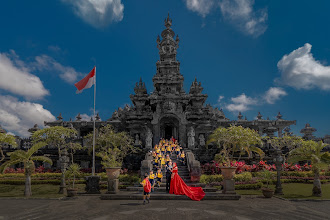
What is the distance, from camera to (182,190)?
12.9 m

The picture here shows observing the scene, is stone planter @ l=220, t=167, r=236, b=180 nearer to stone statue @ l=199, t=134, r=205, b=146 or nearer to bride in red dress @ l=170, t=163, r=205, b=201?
bride in red dress @ l=170, t=163, r=205, b=201

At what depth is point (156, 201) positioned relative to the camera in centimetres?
1232

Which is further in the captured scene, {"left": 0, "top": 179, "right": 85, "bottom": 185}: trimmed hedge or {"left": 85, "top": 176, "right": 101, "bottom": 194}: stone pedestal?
{"left": 0, "top": 179, "right": 85, "bottom": 185}: trimmed hedge

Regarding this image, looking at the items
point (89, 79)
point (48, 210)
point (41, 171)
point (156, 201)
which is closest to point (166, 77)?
point (89, 79)

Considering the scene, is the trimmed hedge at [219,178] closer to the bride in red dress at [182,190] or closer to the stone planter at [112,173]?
the bride in red dress at [182,190]

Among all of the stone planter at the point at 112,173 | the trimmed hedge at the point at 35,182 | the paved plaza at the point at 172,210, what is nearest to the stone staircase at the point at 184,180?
the stone planter at the point at 112,173

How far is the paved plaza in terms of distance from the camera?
29.6ft

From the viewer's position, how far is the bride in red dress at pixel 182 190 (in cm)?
1266

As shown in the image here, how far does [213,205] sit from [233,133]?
28.3 feet

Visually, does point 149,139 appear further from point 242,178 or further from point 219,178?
point 242,178

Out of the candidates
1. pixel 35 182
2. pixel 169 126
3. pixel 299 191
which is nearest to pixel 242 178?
pixel 299 191

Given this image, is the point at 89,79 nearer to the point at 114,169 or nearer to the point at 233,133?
the point at 114,169

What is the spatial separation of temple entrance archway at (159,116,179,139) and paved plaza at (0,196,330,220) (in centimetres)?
1773

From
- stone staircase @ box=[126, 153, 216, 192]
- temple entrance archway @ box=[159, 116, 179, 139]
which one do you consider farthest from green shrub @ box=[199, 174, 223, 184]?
temple entrance archway @ box=[159, 116, 179, 139]
